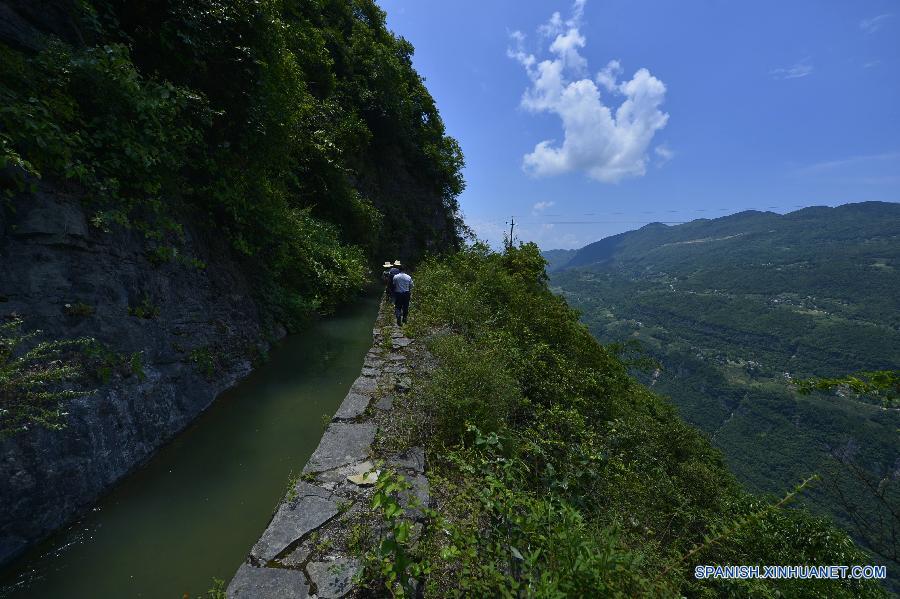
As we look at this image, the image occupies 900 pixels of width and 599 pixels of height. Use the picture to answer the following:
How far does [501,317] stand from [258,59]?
6.60 metres

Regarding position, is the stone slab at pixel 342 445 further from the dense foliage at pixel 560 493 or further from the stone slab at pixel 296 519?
the dense foliage at pixel 560 493

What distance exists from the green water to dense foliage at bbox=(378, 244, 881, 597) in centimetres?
157

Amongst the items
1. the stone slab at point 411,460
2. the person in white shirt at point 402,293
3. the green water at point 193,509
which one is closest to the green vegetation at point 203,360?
the green water at point 193,509

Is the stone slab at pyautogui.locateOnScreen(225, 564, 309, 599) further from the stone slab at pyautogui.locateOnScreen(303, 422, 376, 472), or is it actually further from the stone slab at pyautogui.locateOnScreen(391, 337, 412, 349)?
the stone slab at pyautogui.locateOnScreen(391, 337, 412, 349)

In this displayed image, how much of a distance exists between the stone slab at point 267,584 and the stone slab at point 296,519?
4.3 inches

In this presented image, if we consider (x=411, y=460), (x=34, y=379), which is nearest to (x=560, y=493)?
(x=411, y=460)

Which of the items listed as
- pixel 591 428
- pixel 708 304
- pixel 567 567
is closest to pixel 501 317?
pixel 591 428

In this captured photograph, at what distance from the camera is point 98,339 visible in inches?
144

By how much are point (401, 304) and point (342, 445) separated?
4642 mm

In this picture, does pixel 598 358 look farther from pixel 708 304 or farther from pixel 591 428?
pixel 708 304

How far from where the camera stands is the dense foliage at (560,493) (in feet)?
7.44

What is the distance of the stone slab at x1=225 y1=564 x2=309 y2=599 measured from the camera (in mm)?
2342

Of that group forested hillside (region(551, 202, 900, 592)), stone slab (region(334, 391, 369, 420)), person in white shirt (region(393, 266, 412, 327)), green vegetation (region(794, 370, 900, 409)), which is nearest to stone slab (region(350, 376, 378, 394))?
stone slab (region(334, 391, 369, 420))

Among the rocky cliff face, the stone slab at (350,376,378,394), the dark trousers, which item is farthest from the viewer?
the dark trousers
